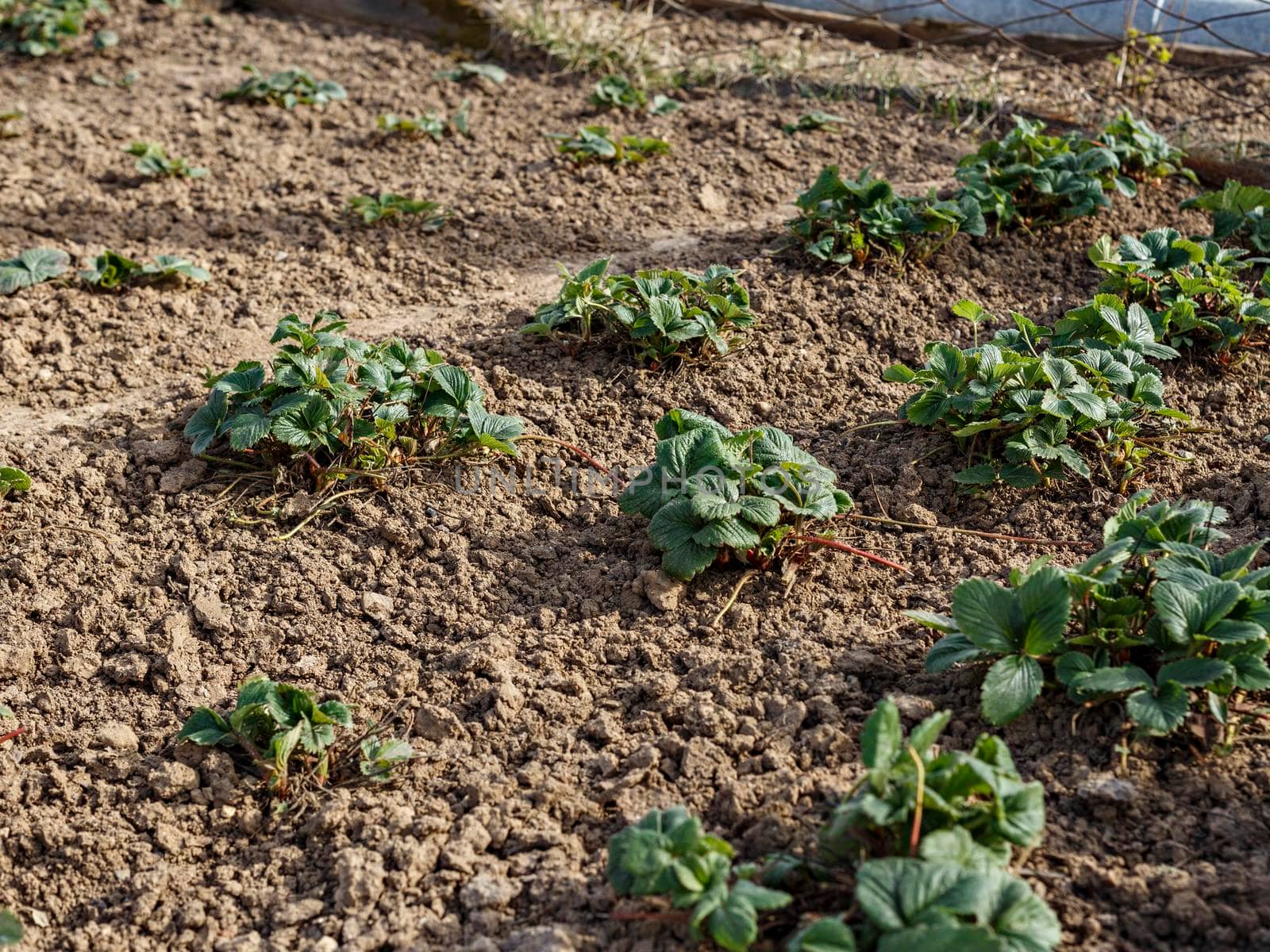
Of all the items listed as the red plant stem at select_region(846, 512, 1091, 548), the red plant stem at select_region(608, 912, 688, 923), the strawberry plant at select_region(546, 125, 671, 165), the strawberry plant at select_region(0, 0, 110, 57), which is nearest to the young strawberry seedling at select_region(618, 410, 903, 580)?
the red plant stem at select_region(846, 512, 1091, 548)

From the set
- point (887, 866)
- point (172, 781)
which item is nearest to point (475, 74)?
point (172, 781)

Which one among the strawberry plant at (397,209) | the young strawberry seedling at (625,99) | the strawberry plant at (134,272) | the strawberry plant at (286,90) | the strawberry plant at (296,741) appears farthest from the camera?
the strawberry plant at (286,90)

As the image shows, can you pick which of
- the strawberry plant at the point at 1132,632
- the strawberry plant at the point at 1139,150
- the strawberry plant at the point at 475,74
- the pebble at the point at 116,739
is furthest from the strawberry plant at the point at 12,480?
the strawberry plant at the point at 1139,150

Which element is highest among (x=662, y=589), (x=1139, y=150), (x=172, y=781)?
(x=1139, y=150)

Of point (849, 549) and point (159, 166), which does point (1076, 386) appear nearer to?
point (849, 549)

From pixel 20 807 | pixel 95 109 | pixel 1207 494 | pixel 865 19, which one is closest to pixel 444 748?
pixel 20 807

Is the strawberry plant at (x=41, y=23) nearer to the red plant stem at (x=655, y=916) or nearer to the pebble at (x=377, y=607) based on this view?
the pebble at (x=377, y=607)

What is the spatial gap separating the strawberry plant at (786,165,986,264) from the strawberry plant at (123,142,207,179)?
237cm

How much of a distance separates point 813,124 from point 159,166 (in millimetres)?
2533

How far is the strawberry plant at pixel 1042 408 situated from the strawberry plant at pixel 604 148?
184 cm

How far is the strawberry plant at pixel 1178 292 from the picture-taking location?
3279 millimetres

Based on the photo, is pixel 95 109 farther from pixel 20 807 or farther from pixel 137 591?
pixel 20 807

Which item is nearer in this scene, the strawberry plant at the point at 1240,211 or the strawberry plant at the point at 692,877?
the strawberry plant at the point at 692,877

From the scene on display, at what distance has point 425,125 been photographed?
4883 millimetres
